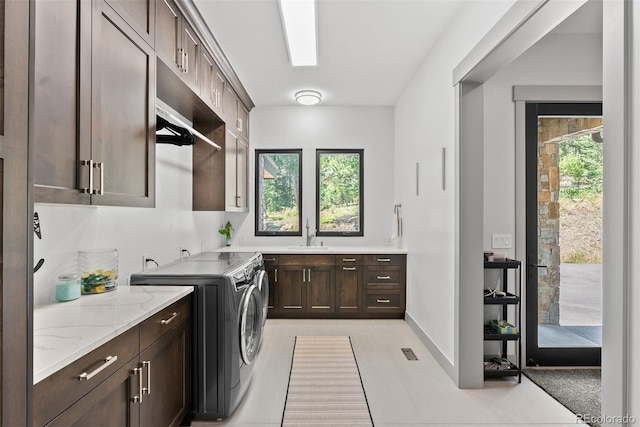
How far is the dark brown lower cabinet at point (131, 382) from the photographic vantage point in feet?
3.69

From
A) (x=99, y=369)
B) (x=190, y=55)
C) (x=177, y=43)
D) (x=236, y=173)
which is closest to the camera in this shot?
(x=99, y=369)

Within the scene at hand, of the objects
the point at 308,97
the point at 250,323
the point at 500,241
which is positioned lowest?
the point at 250,323

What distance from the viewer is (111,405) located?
4.62 ft

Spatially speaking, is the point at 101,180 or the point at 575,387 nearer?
the point at 101,180

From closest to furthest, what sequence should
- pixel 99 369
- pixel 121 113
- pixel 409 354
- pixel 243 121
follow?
pixel 99 369
pixel 121 113
pixel 409 354
pixel 243 121

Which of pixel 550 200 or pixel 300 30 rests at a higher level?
pixel 300 30

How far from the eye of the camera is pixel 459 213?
104 inches

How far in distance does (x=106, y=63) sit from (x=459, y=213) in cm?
234

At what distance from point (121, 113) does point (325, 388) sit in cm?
226

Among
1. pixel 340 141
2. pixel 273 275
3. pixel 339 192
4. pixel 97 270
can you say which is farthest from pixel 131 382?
pixel 340 141

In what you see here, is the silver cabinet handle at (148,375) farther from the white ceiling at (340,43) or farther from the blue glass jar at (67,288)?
the white ceiling at (340,43)

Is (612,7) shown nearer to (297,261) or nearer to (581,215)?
(581,215)

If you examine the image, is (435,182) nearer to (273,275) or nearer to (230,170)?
(230,170)

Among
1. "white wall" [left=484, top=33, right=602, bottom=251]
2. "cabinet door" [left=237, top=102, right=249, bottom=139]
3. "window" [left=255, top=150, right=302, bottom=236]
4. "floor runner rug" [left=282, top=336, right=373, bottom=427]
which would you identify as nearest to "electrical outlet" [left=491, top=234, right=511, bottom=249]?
"white wall" [left=484, top=33, right=602, bottom=251]
